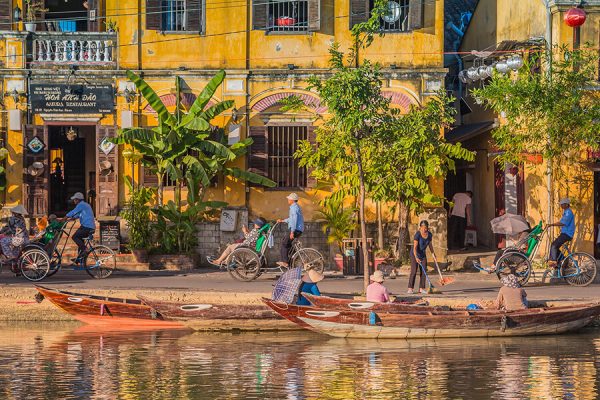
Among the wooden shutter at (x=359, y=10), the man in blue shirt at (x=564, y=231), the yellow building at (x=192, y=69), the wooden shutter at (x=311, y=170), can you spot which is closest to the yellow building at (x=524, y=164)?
the man in blue shirt at (x=564, y=231)

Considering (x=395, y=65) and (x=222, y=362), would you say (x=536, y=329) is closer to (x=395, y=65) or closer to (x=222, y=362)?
(x=222, y=362)

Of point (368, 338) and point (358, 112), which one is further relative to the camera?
point (358, 112)

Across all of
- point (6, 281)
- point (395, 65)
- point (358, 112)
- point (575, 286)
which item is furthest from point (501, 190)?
point (6, 281)

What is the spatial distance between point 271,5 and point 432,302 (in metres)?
10.0

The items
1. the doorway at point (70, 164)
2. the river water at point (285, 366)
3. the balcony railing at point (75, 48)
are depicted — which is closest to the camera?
the river water at point (285, 366)

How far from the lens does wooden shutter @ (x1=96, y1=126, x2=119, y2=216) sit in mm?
31688

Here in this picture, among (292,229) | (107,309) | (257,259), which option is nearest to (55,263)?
(107,309)

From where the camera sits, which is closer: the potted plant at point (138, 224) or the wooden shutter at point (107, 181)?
the potted plant at point (138, 224)

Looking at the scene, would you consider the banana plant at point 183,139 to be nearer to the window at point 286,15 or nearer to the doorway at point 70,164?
the window at point 286,15

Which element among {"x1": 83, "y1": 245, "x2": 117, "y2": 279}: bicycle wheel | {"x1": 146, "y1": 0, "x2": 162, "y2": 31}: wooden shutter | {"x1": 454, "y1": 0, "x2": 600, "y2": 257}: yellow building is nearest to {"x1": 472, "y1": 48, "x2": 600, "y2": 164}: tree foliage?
{"x1": 454, "y1": 0, "x2": 600, "y2": 257}: yellow building

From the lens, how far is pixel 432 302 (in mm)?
24500

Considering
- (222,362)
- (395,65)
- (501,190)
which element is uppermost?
(395,65)

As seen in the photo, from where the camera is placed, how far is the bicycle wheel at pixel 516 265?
2686 cm

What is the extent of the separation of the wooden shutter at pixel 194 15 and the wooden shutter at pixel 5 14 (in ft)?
13.4
